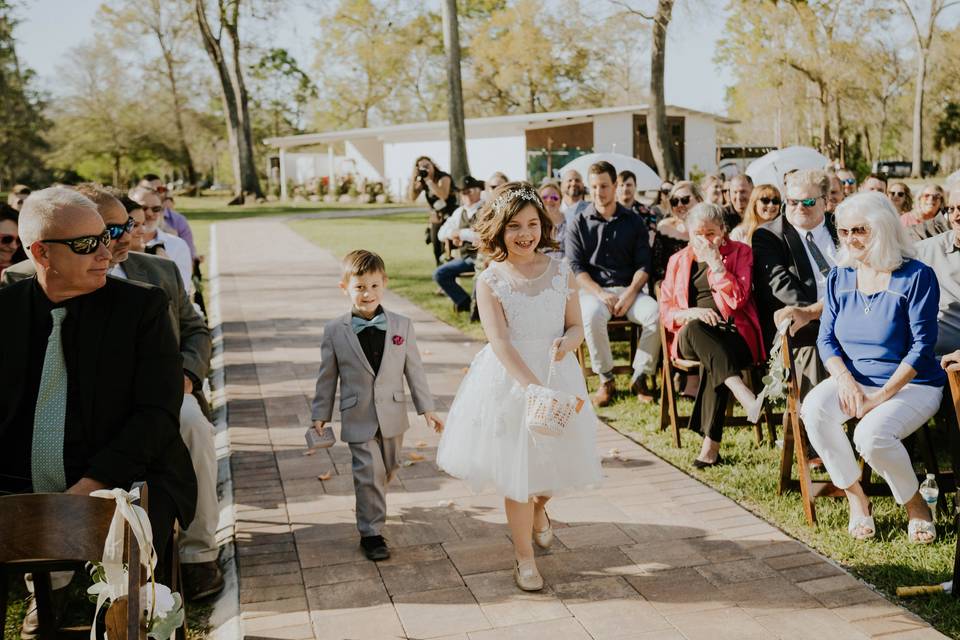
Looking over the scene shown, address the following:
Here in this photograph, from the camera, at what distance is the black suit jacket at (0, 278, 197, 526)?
349cm

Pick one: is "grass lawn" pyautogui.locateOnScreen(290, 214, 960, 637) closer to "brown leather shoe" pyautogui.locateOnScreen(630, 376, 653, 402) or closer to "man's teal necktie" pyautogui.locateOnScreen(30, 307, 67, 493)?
"brown leather shoe" pyautogui.locateOnScreen(630, 376, 653, 402)

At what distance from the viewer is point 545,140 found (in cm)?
4159

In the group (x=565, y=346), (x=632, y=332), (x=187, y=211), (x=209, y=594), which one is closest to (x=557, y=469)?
(x=565, y=346)

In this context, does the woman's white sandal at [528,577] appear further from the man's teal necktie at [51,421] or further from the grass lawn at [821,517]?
the man's teal necktie at [51,421]

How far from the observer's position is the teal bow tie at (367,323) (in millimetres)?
4531

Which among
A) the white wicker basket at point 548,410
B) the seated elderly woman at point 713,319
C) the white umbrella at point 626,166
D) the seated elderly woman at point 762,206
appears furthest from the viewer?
the white umbrella at point 626,166

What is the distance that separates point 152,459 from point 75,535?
95 cm

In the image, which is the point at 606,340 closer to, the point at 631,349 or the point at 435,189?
the point at 631,349

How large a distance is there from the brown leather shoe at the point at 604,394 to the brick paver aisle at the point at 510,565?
711mm

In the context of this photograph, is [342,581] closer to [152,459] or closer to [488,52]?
[152,459]

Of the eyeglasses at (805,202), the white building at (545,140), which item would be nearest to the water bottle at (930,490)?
the eyeglasses at (805,202)

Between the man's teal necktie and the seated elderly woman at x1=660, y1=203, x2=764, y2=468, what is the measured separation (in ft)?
12.5

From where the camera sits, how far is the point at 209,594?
4152mm

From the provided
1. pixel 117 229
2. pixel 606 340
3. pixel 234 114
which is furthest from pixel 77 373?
pixel 234 114
